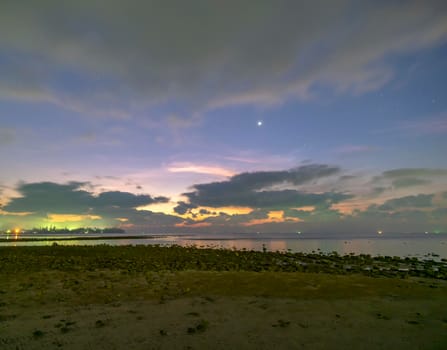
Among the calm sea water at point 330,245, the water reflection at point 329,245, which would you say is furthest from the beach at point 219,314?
the water reflection at point 329,245

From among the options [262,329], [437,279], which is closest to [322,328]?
[262,329]

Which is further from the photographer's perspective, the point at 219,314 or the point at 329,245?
the point at 329,245

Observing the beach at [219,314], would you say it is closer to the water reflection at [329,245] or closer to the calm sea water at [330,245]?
the calm sea water at [330,245]

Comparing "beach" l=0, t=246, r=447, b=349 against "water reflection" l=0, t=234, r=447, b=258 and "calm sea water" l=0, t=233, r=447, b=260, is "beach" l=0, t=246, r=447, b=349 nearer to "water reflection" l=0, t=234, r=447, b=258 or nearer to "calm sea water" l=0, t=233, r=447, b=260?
"calm sea water" l=0, t=233, r=447, b=260

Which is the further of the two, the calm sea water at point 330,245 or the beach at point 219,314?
the calm sea water at point 330,245

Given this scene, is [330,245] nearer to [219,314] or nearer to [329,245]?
[329,245]

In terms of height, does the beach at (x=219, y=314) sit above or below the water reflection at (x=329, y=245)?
above

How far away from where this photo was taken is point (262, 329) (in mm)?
9078

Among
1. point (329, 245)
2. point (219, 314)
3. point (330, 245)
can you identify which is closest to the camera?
point (219, 314)

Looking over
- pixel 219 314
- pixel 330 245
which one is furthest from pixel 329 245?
pixel 219 314

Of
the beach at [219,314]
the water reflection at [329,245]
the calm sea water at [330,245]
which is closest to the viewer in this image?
the beach at [219,314]

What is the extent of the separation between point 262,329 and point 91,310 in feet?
22.5

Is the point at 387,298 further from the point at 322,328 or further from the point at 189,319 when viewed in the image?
the point at 189,319

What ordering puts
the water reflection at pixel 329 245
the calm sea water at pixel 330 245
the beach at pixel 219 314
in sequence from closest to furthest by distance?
the beach at pixel 219 314
the calm sea water at pixel 330 245
the water reflection at pixel 329 245
